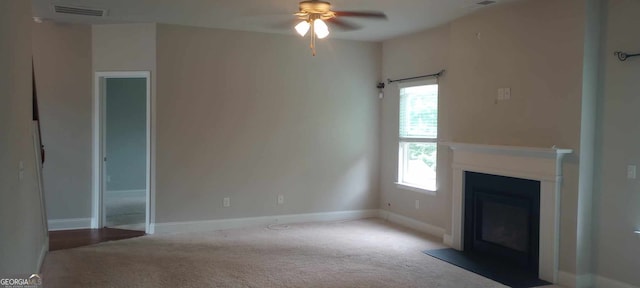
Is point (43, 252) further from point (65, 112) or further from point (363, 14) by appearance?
point (363, 14)

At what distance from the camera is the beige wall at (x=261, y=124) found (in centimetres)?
595

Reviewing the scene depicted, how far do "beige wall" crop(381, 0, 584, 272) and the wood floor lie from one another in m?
3.69

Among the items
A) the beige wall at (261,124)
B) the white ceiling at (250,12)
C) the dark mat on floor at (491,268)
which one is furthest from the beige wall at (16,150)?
the dark mat on floor at (491,268)

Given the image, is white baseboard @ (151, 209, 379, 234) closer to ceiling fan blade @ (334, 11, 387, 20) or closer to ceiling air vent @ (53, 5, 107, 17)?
ceiling air vent @ (53, 5, 107, 17)

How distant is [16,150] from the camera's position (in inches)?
120

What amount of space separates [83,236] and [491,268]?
459 cm

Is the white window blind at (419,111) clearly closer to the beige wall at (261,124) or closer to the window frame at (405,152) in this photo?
the window frame at (405,152)

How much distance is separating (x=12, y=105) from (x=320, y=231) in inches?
155

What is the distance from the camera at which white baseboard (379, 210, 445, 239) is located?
588cm

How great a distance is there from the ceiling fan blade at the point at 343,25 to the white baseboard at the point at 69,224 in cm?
395

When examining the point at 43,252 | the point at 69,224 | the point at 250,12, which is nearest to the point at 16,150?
the point at 43,252

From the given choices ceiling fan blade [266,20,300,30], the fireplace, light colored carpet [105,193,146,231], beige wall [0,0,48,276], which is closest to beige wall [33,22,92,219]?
light colored carpet [105,193,146,231]

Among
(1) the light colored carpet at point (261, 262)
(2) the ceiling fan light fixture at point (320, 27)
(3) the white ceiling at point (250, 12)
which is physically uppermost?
(3) the white ceiling at point (250, 12)

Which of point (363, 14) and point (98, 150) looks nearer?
point (363, 14)
